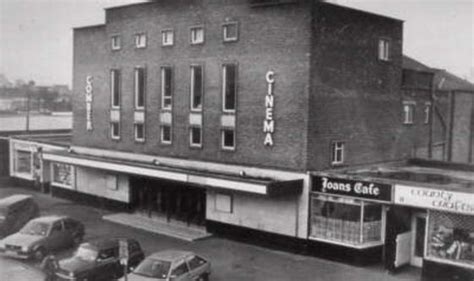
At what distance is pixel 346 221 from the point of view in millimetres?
24719

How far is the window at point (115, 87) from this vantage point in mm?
35844

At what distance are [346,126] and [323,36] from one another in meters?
4.46

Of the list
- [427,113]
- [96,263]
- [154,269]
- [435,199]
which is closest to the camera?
[154,269]

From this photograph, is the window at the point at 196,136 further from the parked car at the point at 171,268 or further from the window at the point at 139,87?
the parked car at the point at 171,268

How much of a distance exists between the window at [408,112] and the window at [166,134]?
13.6 m

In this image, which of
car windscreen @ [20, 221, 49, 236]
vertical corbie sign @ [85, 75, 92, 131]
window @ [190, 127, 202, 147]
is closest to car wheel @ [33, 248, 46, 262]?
car windscreen @ [20, 221, 49, 236]

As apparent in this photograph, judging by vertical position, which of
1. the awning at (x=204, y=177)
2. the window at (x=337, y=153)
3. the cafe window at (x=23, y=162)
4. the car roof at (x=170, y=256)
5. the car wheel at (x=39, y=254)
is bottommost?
the car wheel at (x=39, y=254)

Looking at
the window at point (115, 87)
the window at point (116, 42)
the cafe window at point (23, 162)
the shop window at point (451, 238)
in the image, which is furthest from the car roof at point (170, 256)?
the cafe window at point (23, 162)

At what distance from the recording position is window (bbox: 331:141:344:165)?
27.4 metres

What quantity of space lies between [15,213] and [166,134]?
857 cm

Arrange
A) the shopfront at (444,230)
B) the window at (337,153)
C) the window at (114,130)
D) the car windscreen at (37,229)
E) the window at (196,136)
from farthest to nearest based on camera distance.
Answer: the window at (114,130)
the window at (196,136)
the window at (337,153)
the car windscreen at (37,229)
the shopfront at (444,230)

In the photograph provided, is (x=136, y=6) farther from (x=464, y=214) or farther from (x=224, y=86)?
(x=464, y=214)

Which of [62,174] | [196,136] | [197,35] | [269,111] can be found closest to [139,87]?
[196,136]

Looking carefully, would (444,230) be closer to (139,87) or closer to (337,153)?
(337,153)
